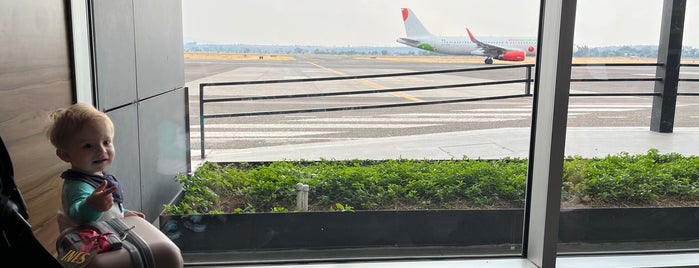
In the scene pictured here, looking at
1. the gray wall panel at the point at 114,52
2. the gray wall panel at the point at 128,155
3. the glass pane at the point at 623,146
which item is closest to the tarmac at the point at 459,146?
the glass pane at the point at 623,146

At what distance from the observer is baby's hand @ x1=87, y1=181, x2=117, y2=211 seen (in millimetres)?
1250

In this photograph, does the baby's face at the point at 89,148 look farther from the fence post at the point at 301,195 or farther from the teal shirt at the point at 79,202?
the fence post at the point at 301,195

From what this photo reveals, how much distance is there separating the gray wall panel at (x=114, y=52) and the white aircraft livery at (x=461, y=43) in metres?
1.25

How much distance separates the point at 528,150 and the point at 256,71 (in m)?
1.42

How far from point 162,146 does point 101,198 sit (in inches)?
61.7

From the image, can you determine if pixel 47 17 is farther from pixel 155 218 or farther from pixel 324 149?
pixel 324 149

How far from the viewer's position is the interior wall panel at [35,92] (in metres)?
1.42

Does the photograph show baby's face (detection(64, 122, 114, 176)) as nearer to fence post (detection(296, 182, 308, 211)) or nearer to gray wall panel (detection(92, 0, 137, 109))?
gray wall panel (detection(92, 0, 137, 109))

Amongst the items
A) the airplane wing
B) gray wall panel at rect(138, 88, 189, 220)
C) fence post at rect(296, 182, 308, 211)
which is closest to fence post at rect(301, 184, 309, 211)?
fence post at rect(296, 182, 308, 211)

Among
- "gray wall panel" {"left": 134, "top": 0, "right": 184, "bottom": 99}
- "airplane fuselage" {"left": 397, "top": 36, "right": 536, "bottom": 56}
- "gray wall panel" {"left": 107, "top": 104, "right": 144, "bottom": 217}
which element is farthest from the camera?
"airplane fuselage" {"left": 397, "top": 36, "right": 536, "bottom": 56}

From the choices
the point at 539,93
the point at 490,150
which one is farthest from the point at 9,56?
the point at 490,150

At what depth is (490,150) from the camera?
10.0ft

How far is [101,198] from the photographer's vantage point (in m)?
1.25

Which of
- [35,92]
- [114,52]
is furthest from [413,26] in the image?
[35,92]
